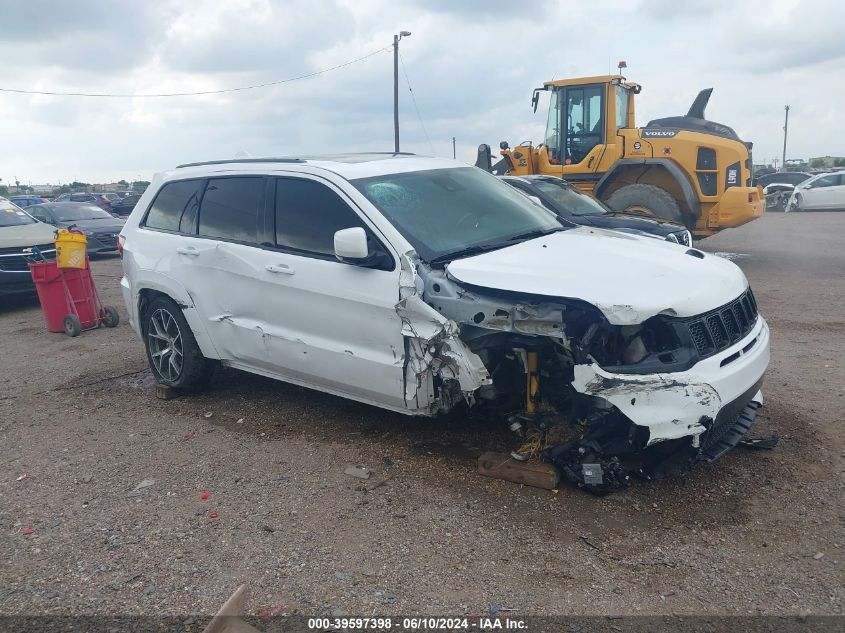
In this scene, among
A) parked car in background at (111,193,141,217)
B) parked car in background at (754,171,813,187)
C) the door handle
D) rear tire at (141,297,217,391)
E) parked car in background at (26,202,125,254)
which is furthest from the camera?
parked car in background at (754,171,813,187)

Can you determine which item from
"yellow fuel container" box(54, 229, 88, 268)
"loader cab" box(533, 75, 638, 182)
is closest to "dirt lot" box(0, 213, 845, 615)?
"yellow fuel container" box(54, 229, 88, 268)

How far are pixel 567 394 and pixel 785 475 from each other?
Answer: 51.3 inches

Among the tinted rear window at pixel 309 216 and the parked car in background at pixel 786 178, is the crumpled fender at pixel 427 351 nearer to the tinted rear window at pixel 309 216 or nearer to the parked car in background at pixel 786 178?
the tinted rear window at pixel 309 216

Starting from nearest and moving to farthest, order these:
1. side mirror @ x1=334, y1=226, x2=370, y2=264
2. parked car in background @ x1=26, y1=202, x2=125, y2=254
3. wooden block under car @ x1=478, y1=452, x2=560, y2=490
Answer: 1. wooden block under car @ x1=478, y1=452, x2=560, y2=490
2. side mirror @ x1=334, y1=226, x2=370, y2=264
3. parked car in background @ x1=26, y1=202, x2=125, y2=254

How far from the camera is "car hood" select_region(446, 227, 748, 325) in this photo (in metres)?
3.47

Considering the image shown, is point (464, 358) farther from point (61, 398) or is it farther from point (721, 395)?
point (61, 398)

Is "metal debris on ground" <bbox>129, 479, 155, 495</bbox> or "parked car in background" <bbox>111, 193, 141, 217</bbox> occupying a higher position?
"parked car in background" <bbox>111, 193, 141, 217</bbox>

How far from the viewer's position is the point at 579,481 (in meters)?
3.80

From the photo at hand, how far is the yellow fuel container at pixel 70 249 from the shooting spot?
806 centimetres

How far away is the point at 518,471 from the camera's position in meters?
3.99

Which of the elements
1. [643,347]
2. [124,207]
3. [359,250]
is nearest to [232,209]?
[359,250]

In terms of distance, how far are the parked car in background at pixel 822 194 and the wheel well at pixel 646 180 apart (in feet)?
53.4

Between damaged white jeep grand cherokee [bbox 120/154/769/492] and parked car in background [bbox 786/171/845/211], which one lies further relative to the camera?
parked car in background [bbox 786/171/845/211]

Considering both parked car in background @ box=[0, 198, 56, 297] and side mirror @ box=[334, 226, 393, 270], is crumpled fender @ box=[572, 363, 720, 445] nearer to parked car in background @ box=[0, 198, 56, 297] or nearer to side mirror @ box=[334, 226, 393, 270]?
side mirror @ box=[334, 226, 393, 270]
